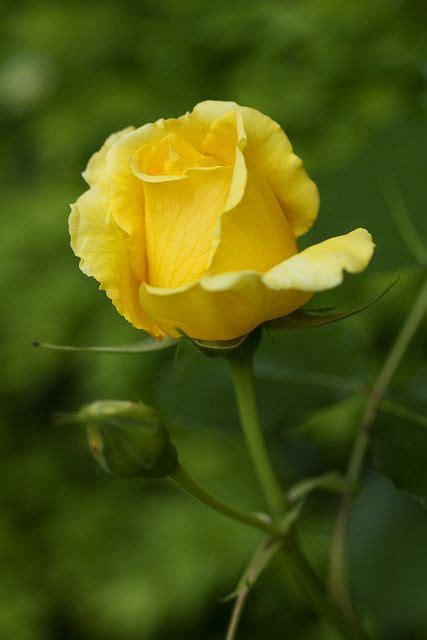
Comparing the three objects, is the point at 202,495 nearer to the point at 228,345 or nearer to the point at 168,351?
the point at 228,345

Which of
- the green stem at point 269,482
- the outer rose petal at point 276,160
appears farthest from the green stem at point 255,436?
the outer rose petal at point 276,160

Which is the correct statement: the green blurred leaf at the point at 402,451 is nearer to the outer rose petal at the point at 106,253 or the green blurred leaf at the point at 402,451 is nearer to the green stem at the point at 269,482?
the green stem at the point at 269,482

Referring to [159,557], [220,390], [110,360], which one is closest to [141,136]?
[220,390]

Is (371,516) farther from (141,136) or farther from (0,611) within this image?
(0,611)

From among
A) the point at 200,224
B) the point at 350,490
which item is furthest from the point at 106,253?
the point at 350,490

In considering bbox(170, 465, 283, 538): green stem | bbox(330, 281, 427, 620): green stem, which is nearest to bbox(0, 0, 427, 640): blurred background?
bbox(330, 281, 427, 620): green stem

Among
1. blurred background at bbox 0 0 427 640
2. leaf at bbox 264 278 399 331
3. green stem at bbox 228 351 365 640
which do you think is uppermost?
leaf at bbox 264 278 399 331

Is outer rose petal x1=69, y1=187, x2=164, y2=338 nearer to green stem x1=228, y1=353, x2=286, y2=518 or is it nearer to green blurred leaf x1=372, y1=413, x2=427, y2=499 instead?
green stem x1=228, y1=353, x2=286, y2=518
